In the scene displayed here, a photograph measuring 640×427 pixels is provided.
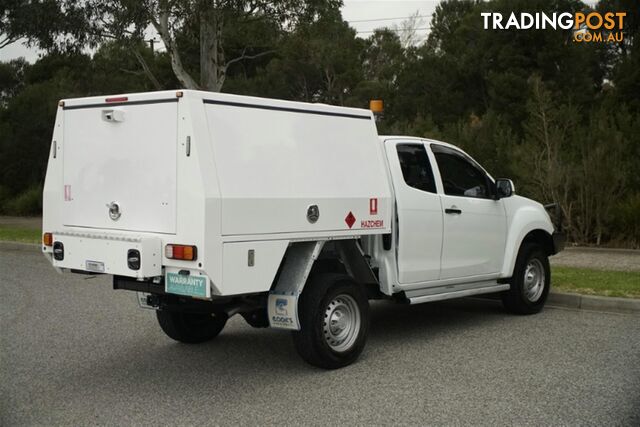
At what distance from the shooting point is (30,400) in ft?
19.4

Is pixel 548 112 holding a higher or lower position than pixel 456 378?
higher

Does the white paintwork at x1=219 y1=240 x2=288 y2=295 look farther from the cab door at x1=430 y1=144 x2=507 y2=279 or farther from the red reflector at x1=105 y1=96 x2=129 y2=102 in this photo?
the cab door at x1=430 y1=144 x2=507 y2=279

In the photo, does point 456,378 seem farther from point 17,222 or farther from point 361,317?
point 17,222

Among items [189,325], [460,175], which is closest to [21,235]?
[189,325]

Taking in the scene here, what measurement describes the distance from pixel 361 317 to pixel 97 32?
16602 mm

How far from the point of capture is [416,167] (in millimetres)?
7980

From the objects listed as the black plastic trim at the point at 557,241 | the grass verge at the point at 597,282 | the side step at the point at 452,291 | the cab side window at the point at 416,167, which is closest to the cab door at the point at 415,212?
the cab side window at the point at 416,167

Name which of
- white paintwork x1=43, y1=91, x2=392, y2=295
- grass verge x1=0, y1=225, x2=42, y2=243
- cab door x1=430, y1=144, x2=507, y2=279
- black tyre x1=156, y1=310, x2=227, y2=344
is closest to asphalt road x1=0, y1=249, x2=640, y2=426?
black tyre x1=156, y1=310, x2=227, y2=344

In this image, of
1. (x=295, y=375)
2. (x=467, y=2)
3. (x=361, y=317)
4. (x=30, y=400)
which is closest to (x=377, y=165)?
(x=361, y=317)

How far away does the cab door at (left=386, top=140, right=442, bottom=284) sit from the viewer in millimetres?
7598

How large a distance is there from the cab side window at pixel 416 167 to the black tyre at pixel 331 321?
143cm

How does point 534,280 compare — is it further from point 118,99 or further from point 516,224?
point 118,99

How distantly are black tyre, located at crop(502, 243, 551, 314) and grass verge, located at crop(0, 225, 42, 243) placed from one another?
1196 centimetres

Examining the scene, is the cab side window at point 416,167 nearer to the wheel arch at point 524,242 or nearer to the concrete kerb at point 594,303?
the wheel arch at point 524,242
